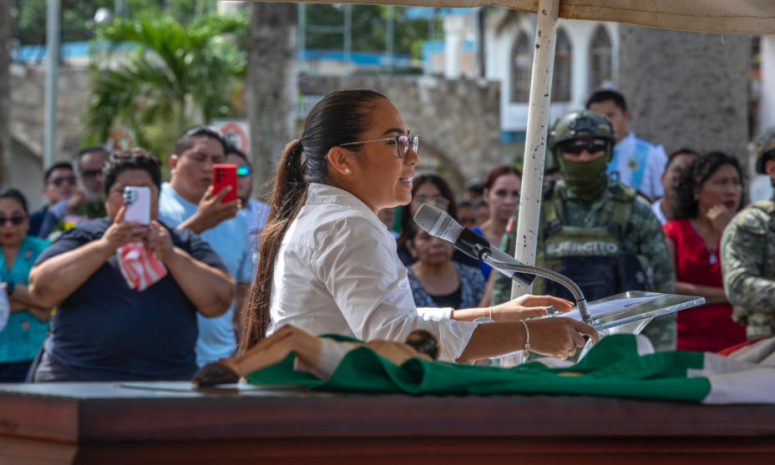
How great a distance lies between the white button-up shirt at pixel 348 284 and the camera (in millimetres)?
3588

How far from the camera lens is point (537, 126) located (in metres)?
4.55

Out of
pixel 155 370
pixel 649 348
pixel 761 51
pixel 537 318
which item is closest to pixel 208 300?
pixel 155 370

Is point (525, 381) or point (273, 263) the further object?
point (273, 263)

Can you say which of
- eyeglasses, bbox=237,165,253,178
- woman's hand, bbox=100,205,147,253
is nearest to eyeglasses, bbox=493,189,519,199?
eyeglasses, bbox=237,165,253,178

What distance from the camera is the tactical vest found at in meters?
6.25

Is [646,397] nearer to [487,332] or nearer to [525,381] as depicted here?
[525,381]

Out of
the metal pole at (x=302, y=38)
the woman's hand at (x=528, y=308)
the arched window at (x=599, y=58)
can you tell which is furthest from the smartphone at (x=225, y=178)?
the metal pole at (x=302, y=38)

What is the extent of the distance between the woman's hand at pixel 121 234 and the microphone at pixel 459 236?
2.94m

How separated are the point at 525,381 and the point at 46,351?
15.3 ft

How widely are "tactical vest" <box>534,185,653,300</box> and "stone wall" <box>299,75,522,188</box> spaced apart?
27.2 m

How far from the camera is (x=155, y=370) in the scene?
21.7 ft

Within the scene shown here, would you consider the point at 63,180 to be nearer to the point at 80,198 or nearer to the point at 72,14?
the point at 80,198

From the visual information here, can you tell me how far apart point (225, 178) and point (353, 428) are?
5.22m

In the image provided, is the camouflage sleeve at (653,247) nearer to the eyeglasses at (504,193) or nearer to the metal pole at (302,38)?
the eyeglasses at (504,193)
